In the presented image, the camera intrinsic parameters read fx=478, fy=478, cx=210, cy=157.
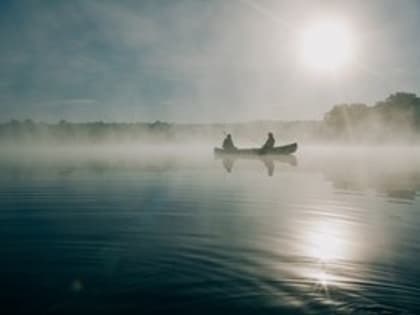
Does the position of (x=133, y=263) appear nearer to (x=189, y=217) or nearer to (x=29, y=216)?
(x=189, y=217)

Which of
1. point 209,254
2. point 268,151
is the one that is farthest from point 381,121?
point 209,254

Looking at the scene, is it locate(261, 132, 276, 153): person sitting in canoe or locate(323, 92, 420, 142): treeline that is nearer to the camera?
locate(261, 132, 276, 153): person sitting in canoe

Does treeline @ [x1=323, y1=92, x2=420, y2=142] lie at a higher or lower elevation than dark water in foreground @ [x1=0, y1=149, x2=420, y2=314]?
higher

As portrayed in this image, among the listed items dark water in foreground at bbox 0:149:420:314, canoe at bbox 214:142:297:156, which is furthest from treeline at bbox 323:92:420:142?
dark water in foreground at bbox 0:149:420:314

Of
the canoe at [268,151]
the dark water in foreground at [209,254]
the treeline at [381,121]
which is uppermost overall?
the treeline at [381,121]

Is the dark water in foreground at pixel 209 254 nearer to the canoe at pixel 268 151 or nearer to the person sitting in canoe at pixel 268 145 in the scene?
the person sitting in canoe at pixel 268 145

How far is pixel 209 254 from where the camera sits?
1227cm

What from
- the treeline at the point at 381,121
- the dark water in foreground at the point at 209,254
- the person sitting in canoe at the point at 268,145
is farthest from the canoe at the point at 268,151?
the treeline at the point at 381,121

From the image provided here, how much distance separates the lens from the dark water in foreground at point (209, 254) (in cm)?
873

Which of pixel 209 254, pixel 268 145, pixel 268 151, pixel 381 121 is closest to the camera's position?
pixel 209 254

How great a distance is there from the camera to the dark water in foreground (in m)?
8.73

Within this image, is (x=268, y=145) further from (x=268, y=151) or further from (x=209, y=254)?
(x=209, y=254)

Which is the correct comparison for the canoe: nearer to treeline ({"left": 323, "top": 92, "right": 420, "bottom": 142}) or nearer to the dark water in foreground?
the dark water in foreground

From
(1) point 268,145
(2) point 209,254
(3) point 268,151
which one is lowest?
(2) point 209,254
